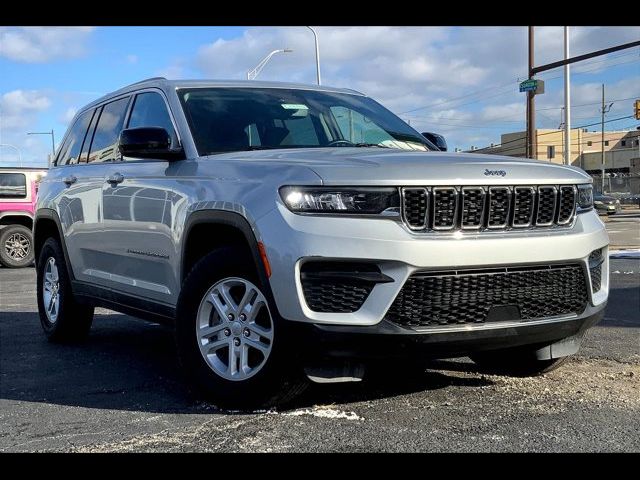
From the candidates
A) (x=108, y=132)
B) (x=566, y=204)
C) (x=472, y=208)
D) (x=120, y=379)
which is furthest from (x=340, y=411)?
(x=108, y=132)

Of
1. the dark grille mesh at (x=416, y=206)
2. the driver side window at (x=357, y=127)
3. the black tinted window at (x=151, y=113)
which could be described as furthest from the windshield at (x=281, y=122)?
the dark grille mesh at (x=416, y=206)

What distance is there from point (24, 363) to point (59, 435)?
6.77 ft

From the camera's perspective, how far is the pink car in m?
14.7

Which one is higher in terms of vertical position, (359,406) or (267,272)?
(267,272)

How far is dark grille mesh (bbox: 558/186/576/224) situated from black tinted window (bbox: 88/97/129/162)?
3.34 metres

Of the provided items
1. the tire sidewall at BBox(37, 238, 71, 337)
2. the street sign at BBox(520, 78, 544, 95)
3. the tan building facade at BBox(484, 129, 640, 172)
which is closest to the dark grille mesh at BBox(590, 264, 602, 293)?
the tire sidewall at BBox(37, 238, 71, 337)

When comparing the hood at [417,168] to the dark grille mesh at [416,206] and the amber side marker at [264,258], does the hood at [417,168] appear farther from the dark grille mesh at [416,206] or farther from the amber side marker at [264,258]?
the amber side marker at [264,258]

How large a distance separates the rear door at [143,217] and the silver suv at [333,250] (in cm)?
2

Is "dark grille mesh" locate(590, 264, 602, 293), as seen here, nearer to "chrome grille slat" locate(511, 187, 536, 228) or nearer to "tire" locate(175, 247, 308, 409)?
"chrome grille slat" locate(511, 187, 536, 228)

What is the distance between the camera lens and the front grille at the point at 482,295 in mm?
3490

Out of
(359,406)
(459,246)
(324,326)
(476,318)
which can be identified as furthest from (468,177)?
(359,406)
